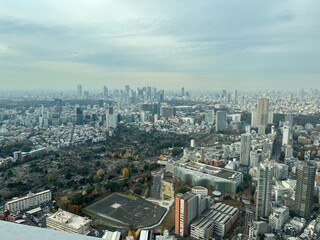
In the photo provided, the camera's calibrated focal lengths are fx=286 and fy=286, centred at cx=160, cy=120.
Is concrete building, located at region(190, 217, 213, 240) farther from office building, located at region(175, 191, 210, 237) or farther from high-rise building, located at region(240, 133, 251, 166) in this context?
high-rise building, located at region(240, 133, 251, 166)

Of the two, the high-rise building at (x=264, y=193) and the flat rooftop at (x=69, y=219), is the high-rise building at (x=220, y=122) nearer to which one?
the high-rise building at (x=264, y=193)

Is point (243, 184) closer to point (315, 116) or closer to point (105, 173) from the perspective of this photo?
point (105, 173)

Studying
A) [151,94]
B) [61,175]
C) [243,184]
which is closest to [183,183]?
[243,184]

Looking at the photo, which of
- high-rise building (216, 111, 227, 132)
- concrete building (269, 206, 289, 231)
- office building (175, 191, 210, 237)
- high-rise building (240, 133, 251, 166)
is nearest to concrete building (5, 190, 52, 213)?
office building (175, 191, 210, 237)

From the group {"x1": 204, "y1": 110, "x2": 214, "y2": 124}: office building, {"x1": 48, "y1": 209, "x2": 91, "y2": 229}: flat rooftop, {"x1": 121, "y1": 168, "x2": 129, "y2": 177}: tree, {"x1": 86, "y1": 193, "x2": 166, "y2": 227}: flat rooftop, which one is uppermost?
{"x1": 204, "y1": 110, "x2": 214, "y2": 124}: office building

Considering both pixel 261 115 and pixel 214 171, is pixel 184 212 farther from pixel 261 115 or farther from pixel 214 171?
pixel 261 115

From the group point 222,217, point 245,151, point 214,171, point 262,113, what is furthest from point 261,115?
point 222,217

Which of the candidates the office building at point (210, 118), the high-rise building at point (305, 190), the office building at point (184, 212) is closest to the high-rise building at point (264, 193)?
the high-rise building at point (305, 190)
